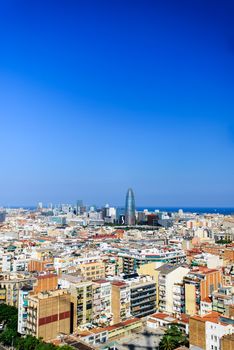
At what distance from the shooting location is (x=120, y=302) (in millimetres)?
10859

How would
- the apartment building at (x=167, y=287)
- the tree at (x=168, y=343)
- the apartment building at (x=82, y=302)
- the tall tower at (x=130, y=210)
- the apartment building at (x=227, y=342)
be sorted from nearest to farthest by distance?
the apartment building at (x=227, y=342) < the tree at (x=168, y=343) < the apartment building at (x=82, y=302) < the apartment building at (x=167, y=287) < the tall tower at (x=130, y=210)

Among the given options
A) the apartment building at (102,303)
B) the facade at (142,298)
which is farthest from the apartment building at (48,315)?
the facade at (142,298)

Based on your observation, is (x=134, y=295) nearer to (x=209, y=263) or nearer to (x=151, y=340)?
(x=151, y=340)

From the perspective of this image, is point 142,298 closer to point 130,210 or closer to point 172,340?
point 172,340

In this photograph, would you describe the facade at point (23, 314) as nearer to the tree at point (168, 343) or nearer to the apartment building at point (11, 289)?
the apartment building at point (11, 289)

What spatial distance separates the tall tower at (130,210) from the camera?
141 feet

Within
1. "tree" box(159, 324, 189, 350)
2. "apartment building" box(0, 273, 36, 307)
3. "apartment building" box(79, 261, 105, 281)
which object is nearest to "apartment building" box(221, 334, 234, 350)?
"tree" box(159, 324, 189, 350)

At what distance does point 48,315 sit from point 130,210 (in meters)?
34.3

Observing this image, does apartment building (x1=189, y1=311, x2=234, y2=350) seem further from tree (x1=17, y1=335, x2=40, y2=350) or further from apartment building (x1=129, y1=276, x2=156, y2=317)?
tree (x1=17, y1=335, x2=40, y2=350)

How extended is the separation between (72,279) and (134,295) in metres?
1.86

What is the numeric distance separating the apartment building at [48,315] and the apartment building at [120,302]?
1.62 metres

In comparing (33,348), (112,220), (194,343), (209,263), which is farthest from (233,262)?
(112,220)

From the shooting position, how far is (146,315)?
11555mm

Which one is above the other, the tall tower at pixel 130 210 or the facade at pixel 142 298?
the tall tower at pixel 130 210
